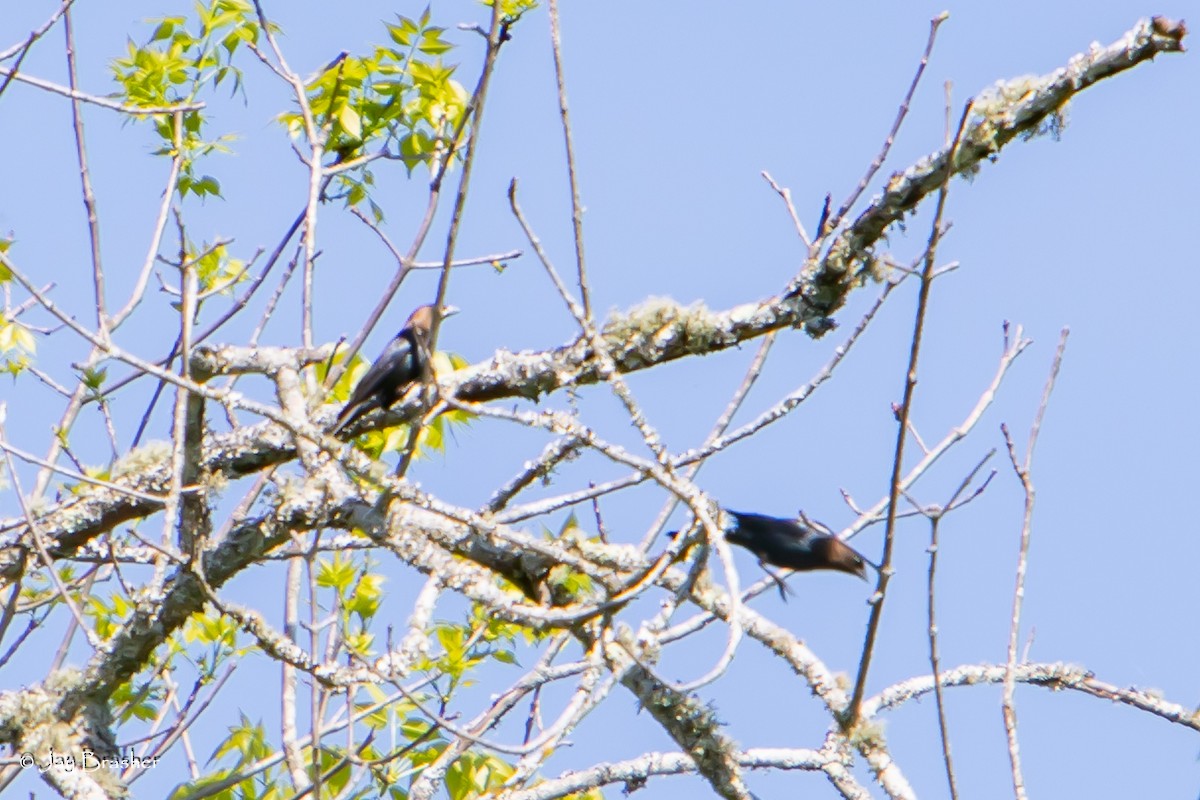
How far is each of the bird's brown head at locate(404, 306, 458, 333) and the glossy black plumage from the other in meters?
1.23

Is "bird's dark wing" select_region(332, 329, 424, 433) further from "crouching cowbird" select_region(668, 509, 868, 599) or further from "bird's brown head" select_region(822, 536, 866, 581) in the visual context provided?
"bird's brown head" select_region(822, 536, 866, 581)

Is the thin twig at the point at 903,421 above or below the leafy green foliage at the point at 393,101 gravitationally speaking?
below

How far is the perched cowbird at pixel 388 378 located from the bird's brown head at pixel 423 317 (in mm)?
81

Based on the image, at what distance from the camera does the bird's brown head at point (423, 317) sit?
178 inches

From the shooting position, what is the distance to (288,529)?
368 cm

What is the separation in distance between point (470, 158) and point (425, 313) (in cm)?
306

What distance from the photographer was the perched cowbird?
4.10 meters

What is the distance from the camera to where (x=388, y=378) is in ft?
13.7

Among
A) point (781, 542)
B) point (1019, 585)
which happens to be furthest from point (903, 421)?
point (781, 542)

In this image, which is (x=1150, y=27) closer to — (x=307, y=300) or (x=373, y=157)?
(x=307, y=300)

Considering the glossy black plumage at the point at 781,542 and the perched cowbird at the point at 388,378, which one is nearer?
the perched cowbird at the point at 388,378

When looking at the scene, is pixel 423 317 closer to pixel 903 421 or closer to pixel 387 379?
pixel 387 379

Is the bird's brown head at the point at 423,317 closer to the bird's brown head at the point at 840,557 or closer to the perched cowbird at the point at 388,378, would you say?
the perched cowbird at the point at 388,378

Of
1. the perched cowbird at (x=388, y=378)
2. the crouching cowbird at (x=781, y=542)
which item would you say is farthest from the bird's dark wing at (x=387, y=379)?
the crouching cowbird at (x=781, y=542)
